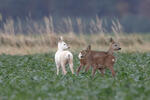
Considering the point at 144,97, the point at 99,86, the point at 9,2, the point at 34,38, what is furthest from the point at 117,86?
the point at 9,2

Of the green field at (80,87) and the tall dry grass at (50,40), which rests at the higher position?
the tall dry grass at (50,40)

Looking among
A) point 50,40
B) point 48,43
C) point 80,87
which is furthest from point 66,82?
point 48,43

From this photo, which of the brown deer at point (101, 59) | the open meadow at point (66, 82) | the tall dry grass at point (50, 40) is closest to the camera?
the open meadow at point (66, 82)

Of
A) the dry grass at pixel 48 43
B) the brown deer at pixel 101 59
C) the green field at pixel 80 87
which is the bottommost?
the green field at pixel 80 87

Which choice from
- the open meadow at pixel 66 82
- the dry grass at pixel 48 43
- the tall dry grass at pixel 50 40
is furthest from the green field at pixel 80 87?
the dry grass at pixel 48 43

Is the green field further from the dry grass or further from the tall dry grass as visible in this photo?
the dry grass

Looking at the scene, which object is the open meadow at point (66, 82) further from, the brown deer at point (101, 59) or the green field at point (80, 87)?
the brown deer at point (101, 59)

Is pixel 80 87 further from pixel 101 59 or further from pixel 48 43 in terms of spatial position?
pixel 48 43

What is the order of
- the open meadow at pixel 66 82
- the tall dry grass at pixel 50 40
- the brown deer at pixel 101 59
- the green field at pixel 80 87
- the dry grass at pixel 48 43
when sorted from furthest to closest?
the dry grass at pixel 48 43
the tall dry grass at pixel 50 40
the brown deer at pixel 101 59
the open meadow at pixel 66 82
the green field at pixel 80 87

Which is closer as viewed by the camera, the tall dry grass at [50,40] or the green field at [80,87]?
the green field at [80,87]

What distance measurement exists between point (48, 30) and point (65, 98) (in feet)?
45.8

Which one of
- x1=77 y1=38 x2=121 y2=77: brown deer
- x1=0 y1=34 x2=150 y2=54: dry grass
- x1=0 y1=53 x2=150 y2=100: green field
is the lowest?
x1=0 y1=53 x2=150 y2=100: green field

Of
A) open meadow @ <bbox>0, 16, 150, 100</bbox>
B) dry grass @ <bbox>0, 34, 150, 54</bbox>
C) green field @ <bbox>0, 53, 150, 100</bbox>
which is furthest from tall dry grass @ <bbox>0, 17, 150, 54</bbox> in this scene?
green field @ <bbox>0, 53, 150, 100</bbox>

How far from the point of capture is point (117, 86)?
31.4 ft
